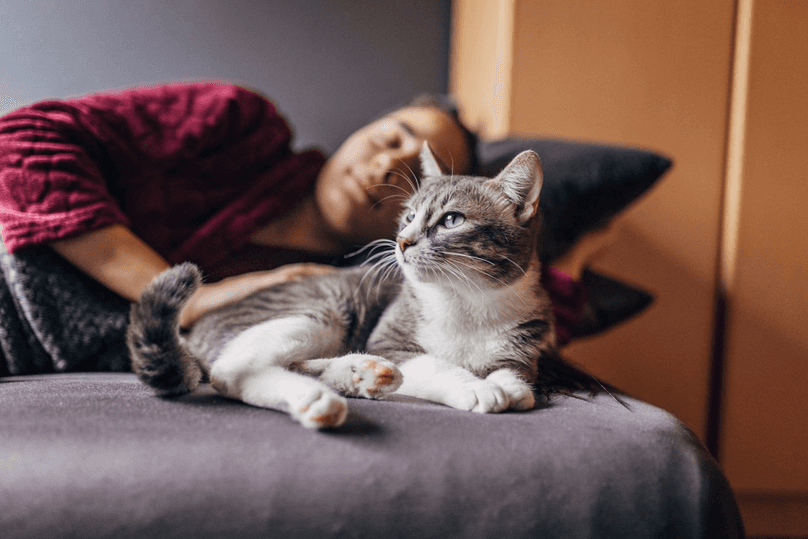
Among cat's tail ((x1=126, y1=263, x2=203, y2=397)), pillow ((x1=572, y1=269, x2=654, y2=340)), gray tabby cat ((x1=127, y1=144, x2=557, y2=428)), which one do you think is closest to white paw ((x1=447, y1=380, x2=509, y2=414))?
gray tabby cat ((x1=127, y1=144, x2=557, y2=428))

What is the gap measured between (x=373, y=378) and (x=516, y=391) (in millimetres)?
200

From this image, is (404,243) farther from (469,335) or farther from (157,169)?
(157,169)

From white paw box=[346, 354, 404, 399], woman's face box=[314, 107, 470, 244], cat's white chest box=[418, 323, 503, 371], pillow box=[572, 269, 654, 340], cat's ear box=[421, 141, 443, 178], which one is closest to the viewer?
white paw box=[346, 354, 404, 399]

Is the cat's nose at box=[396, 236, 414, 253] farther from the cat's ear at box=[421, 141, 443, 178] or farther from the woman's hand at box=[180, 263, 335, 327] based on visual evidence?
the woman's hand at box=[180, 263, 335, 327]

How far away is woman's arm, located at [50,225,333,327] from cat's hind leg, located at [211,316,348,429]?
0.60 ft

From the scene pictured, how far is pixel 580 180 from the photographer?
112cm

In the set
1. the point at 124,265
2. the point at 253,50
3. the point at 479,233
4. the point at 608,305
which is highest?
the point at 253,50

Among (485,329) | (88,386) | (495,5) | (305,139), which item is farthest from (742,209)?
(88,386)

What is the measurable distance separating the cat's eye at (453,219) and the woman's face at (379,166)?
0.34 m

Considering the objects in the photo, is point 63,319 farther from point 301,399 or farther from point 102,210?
point 301,399

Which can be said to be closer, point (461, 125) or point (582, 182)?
point (582, 182)

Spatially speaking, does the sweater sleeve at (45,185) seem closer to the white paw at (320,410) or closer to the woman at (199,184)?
the woman at (199,184)

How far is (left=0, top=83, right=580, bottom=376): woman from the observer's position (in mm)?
887

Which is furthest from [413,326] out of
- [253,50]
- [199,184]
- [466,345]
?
[253,50]
